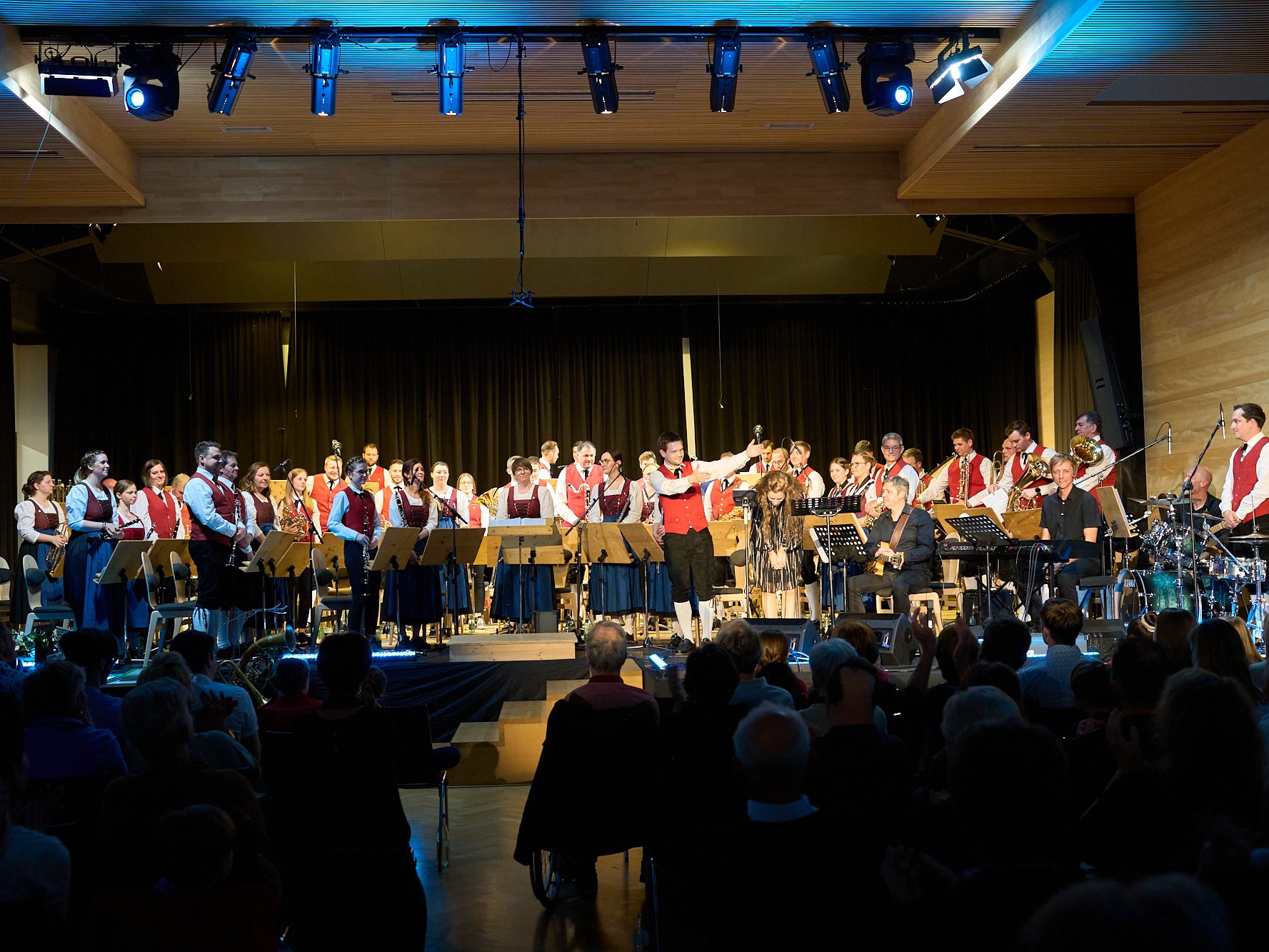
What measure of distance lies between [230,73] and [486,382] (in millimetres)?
7835

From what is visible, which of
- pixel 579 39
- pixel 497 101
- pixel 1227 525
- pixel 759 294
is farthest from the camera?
pixel 759 294

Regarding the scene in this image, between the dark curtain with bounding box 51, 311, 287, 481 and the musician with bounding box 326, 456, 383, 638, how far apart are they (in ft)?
20.6

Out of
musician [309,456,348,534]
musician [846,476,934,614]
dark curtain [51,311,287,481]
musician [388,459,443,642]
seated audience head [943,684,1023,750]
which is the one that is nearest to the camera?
seated audience head [943,684,1023,750]

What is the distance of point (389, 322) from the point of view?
1530 centimetres

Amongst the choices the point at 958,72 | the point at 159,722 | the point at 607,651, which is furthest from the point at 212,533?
the point at 958,72

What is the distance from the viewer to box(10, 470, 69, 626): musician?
1013 cm

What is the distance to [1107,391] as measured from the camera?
37.4ft

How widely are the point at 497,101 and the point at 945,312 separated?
7.75m

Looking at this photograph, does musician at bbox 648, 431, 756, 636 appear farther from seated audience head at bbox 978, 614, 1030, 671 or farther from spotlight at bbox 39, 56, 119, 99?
seated audience head at bbox 978, 614, 1030, 671

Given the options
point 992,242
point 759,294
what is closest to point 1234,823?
point 992,242

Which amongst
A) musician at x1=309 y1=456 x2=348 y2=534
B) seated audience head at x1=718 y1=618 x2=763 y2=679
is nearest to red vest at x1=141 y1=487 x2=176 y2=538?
musician at x1=309 y1=456 x2=348 y2=534

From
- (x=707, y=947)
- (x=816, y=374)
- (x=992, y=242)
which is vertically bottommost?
(x=707, y=947)

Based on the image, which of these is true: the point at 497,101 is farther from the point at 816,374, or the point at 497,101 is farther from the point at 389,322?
the point at 816,374

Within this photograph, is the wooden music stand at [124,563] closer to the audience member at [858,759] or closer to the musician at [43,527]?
the musician at [43,527]
